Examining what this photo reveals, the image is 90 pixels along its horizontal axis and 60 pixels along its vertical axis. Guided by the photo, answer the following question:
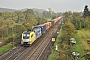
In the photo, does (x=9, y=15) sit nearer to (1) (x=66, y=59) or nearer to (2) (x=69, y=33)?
(2) (x=69, y=33)

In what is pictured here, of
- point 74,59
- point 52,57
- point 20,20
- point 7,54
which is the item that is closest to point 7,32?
point 7,54

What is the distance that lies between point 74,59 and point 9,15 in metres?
100

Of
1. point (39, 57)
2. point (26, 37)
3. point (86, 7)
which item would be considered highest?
point (86, 7)

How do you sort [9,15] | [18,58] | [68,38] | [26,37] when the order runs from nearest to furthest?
[18,58] < [26,37] < [68,38] < [9,15]

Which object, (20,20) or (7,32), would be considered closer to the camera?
(7,32)

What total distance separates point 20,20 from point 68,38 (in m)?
95.5

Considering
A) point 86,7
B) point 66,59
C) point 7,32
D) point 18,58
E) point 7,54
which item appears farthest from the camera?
point 86,7

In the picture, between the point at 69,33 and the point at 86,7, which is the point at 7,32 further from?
the point at 86,7

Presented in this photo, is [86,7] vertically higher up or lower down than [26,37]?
higher up

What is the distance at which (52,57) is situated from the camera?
29609 mm

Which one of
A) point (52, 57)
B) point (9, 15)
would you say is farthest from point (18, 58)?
point (9, 15)

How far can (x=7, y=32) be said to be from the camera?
63344 mm

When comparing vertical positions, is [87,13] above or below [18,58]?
above

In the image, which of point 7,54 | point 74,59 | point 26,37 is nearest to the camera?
point 74,59
